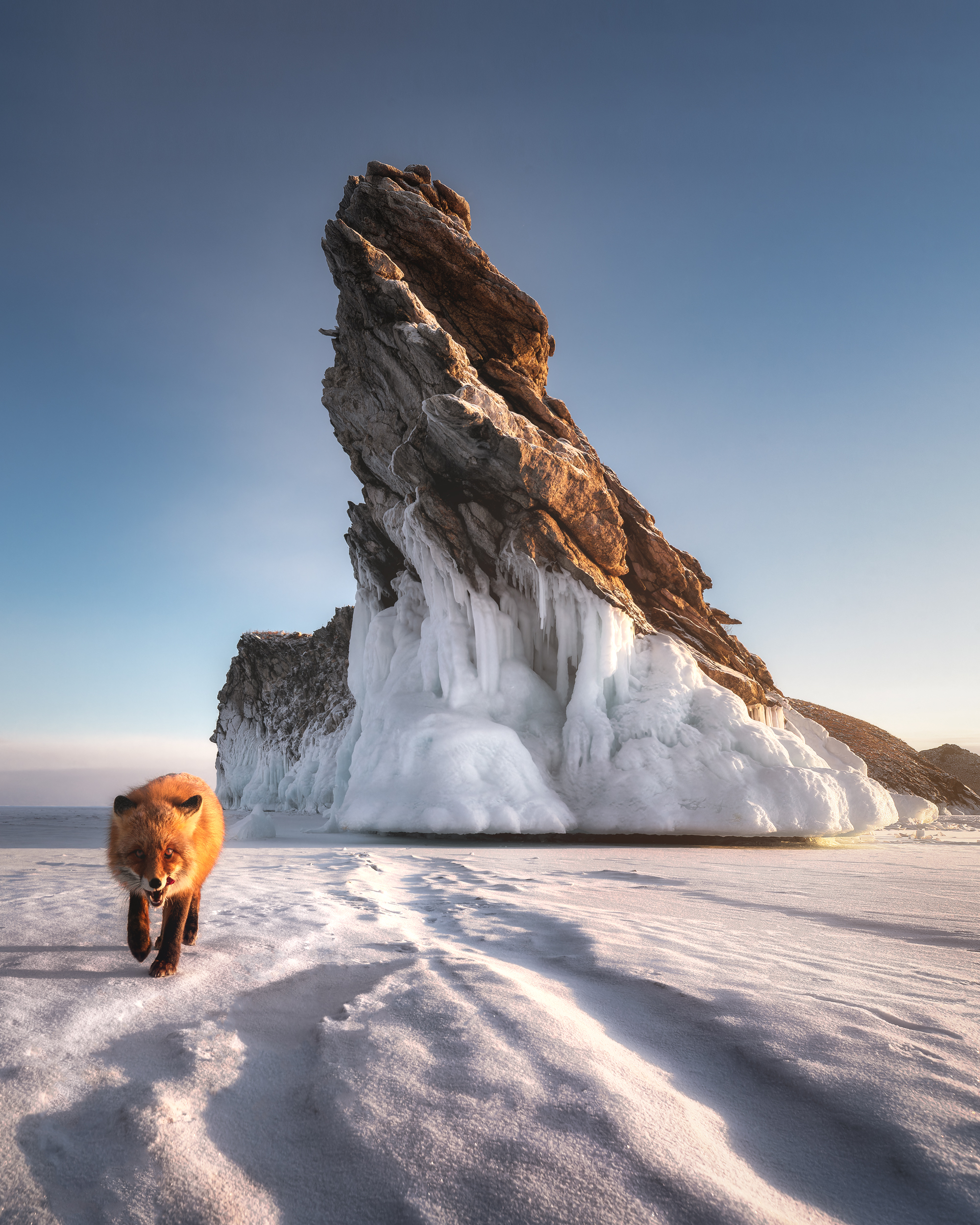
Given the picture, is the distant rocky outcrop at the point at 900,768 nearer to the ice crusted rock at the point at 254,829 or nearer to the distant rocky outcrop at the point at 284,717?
the distant rocky outcrop at the point at 284,717

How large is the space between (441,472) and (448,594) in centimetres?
334

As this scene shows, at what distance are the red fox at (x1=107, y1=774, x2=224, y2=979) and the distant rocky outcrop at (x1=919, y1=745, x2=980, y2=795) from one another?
58.4 m

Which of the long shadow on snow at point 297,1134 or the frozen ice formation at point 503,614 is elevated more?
the frozen ice formation at point 503,614

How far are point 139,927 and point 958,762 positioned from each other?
212ft

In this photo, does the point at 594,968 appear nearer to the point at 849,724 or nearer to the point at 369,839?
the point at 369,839

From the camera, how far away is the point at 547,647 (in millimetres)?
16812

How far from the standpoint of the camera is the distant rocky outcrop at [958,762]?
47.9 metres

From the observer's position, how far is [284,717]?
117 ft

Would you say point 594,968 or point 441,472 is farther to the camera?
point 441,472

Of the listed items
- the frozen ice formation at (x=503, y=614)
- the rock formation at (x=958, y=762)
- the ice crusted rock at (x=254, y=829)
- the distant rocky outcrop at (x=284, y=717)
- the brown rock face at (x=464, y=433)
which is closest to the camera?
the frozen ice formation at (x=503, y=614)

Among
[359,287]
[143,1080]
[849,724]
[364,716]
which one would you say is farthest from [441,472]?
[849,724]

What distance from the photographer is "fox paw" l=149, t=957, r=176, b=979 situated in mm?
2539

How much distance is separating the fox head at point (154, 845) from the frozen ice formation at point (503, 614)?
380 inches

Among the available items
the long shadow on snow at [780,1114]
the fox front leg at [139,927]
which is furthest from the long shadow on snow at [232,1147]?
the fox front leg at [139,927]
